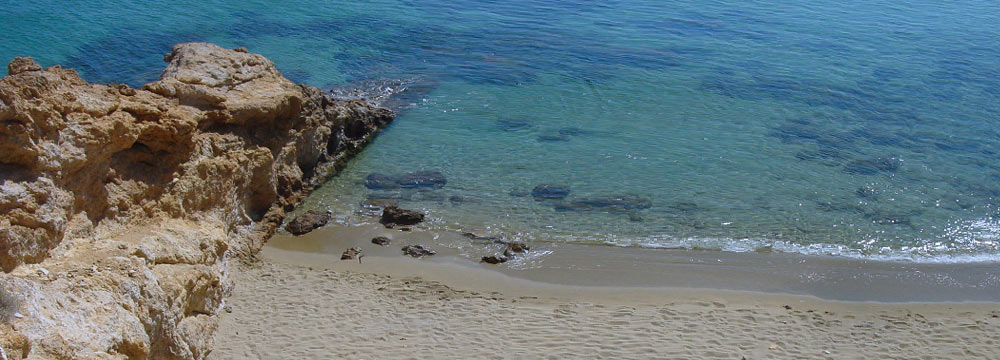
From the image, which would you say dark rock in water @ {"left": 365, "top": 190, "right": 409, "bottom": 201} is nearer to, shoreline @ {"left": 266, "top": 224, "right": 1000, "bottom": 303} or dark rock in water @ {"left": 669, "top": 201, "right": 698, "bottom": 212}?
shoreline @ {"left": 266, "top": 224, "right": 1000, "bottom": 303}

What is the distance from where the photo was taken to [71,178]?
9414mm

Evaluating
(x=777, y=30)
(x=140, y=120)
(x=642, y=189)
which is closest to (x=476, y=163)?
(x=642, y=189)

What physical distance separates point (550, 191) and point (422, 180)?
→ 2575 mm

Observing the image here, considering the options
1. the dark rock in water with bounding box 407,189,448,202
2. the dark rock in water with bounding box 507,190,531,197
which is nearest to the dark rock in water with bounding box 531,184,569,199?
the dark rock in water with bounding box 507,190,531,197

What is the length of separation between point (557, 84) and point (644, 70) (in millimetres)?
3031

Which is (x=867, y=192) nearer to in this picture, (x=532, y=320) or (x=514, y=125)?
(x=514, y=125)

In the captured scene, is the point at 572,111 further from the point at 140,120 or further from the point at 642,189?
the point at 140,120

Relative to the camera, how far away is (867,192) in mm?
16922

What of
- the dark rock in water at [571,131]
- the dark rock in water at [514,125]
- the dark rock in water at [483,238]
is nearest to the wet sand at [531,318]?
the dark rock in water at [483,238]

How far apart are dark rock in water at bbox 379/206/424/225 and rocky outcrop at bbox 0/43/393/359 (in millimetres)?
1903

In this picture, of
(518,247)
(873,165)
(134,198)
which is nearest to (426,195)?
(518,247)

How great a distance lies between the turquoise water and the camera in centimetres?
1568

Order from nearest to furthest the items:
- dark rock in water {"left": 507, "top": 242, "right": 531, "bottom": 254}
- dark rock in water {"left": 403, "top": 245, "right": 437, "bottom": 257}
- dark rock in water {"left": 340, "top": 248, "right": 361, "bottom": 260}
A: dark rock in water {"left": 340, "top": 248, "right": 361, "bottom": 260} < dark rock in water {"left": 403, "top": 245, "right": 437, "bottom": 257} < dark rock in water {"left": 507, "top": 242, "right": 531, "bottom": 254}

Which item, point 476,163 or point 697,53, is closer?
point 476,163
